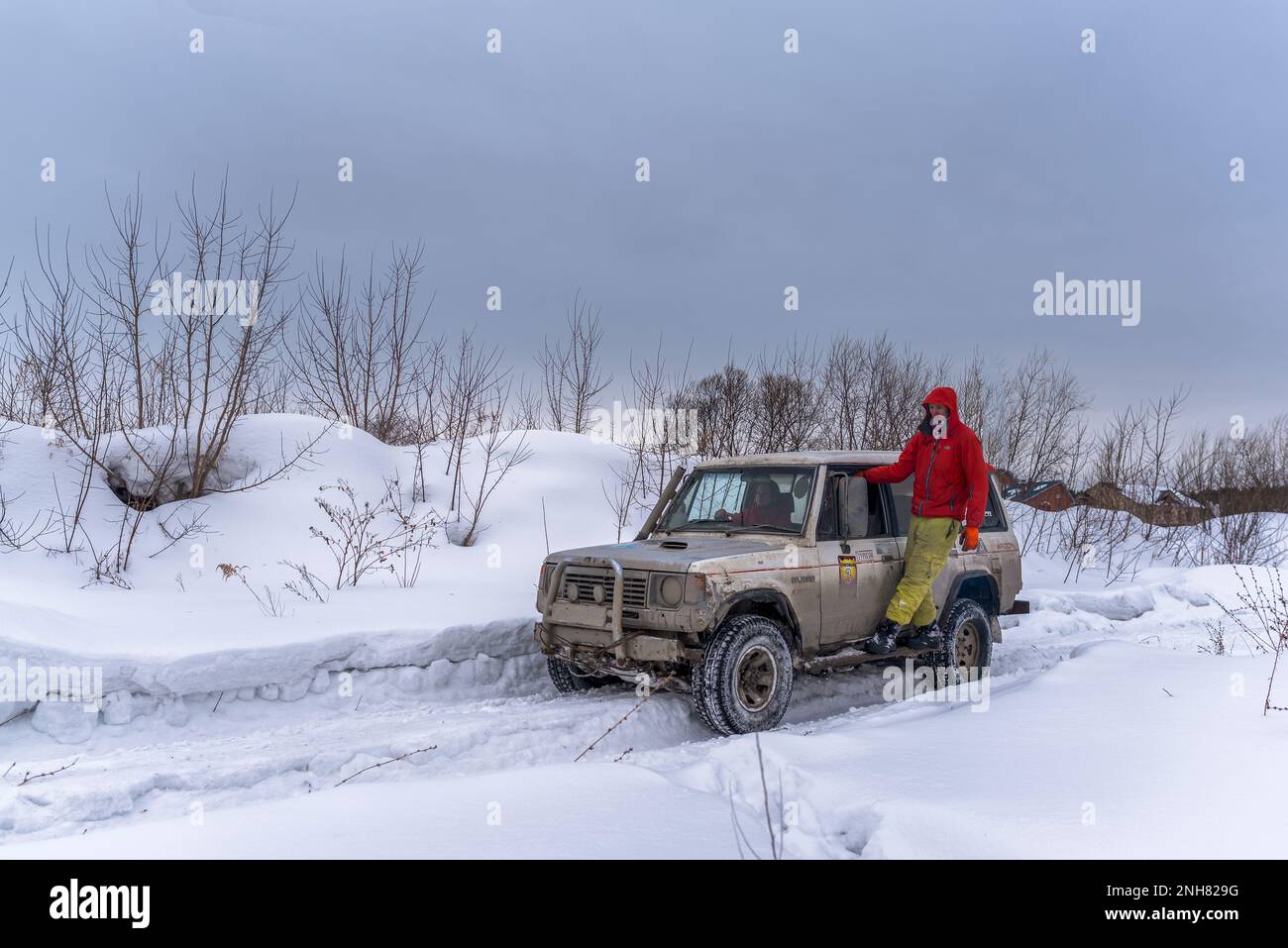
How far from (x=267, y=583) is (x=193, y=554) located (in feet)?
4.45

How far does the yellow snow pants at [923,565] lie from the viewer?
6.81 metres

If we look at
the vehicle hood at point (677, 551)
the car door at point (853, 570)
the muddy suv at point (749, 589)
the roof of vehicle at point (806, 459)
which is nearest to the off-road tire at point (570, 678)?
the muddy suv at point (749, 589)

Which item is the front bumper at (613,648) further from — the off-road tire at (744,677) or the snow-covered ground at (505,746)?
the snow-covered ground at (505,746)

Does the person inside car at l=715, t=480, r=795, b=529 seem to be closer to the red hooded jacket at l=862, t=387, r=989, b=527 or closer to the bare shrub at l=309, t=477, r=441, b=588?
the red hooded jacket at l=862, t=387, r=989, b=527

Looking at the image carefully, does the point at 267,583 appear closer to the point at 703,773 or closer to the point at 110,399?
the point at 110,399

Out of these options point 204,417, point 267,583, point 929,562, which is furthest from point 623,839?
point 204,417

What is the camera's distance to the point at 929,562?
6820 mm

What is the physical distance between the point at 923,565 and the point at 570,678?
9.61 ft

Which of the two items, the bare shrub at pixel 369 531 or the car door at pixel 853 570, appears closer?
the car door at pixel 853 570

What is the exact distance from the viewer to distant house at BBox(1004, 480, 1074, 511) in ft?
60.8

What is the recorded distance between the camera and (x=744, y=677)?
6.02 m

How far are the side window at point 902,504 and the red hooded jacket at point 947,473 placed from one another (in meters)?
0.33

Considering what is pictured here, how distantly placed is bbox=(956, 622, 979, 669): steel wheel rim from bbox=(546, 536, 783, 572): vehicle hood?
2205mm
